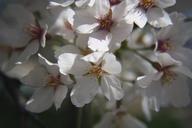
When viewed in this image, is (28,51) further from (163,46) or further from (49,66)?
(163,46)

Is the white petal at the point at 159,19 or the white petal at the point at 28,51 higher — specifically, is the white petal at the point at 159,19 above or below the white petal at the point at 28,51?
above

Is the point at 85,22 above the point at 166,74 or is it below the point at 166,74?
above

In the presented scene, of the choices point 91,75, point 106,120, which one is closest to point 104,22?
point 91,75

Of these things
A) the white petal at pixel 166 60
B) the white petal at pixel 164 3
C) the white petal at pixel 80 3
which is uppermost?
the white petal at pixel 80 3

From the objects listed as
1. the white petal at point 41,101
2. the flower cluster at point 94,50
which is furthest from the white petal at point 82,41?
the white petal at point 41,101

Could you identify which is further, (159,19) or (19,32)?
(19,32)

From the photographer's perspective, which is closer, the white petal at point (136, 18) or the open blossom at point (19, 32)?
the white petal at point (136, 18)

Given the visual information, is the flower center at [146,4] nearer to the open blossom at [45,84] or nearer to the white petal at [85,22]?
the white petal at [85,22]
